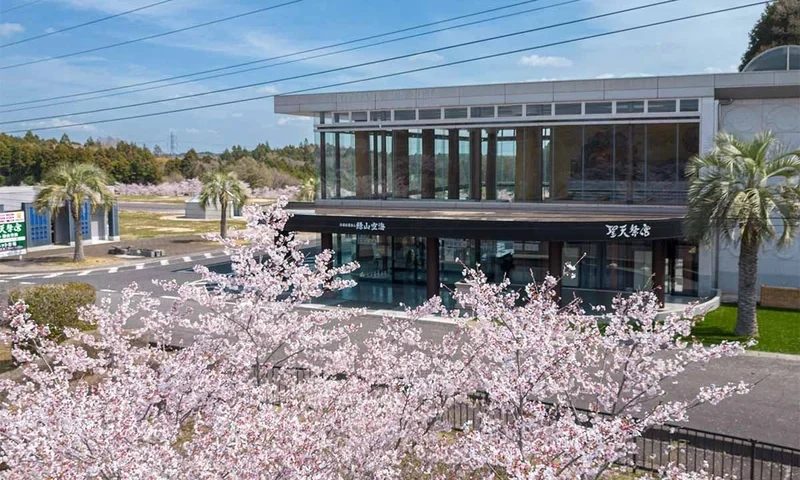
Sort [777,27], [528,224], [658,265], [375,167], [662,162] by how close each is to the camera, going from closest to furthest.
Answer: [528,224]
[658,265]
[662,162]
[375,167]
[777,27]

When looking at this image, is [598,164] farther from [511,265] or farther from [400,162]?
[400,162]

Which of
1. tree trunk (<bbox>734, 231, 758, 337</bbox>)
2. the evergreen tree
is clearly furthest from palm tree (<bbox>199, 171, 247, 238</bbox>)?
the evergreen tree

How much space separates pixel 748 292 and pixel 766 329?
1.93m

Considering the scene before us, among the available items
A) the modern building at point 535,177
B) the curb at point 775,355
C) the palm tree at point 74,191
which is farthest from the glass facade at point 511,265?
the palm tree at point 74,191

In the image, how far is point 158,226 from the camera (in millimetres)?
56875

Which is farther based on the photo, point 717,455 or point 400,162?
point 400,162

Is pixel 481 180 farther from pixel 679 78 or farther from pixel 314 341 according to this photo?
pixel 314 341

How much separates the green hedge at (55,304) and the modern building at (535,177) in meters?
8.36

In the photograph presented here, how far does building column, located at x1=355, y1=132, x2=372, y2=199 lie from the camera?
3172 cm

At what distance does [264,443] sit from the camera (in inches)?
268

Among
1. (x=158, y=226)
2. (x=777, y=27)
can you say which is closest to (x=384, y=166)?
(x=158, y=226)

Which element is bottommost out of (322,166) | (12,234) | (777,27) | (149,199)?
(12,234)

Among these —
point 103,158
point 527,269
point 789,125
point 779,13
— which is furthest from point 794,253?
point 103,158

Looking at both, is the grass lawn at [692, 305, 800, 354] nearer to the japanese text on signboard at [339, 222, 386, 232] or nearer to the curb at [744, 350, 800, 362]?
the curb at [744, 350, 800, 362]
